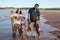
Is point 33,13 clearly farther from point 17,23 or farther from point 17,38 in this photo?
point 17,38

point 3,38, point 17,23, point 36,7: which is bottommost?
point 3,38

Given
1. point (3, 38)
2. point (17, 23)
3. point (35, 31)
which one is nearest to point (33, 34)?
point (35, 31)

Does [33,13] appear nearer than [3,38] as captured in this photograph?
Yes

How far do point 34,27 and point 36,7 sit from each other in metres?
1.14

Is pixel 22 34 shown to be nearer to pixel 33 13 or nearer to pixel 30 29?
pixel 30 29

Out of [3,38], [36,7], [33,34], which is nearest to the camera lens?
[36,7]

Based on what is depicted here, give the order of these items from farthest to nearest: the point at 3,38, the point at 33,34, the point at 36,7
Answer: the point at 3,38 → the point at 33,34 → the point at 36,7

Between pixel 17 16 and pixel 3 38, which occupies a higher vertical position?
pixel 17 16

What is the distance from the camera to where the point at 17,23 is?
1288 centimetres

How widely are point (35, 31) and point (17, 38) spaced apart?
126 centimetres

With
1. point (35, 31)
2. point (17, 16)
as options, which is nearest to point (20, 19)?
point (17, 16)

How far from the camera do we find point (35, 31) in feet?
42.2

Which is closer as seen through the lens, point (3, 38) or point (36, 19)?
point (36, 19)

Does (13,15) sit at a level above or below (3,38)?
above
